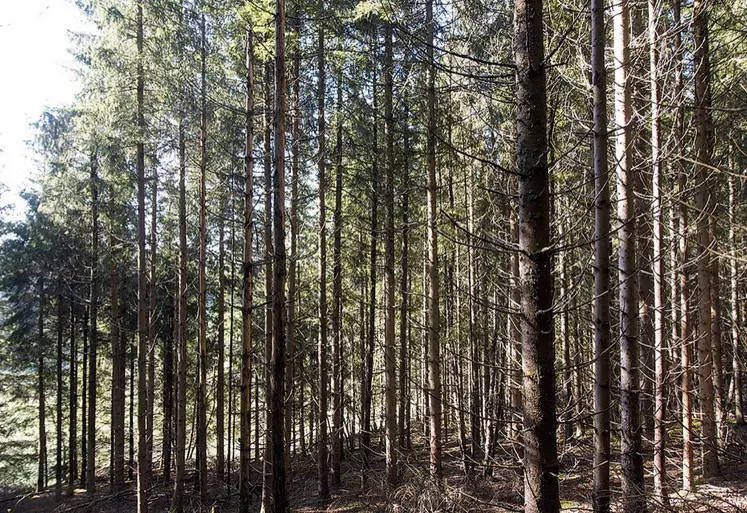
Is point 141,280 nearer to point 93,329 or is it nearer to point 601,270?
point 93,329

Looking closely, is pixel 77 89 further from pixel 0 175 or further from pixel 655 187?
pixel 655 187

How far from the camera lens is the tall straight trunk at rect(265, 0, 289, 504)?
5.97 metres

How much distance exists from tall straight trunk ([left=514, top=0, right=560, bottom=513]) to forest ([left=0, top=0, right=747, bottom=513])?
0.04 feet

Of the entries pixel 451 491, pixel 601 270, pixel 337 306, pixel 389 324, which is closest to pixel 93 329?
pixel 337 306

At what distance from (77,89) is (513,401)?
38.4 ft

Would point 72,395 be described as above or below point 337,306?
below

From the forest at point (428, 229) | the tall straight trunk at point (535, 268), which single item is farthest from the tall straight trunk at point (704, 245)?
the tall straight trunk at point (535, 268)

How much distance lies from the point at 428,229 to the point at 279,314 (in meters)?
3.87

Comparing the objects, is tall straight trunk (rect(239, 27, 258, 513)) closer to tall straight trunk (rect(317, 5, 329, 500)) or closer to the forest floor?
tall straight trunk (rect(317, 5, 329, 500))

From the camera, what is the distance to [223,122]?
12031 millimetres

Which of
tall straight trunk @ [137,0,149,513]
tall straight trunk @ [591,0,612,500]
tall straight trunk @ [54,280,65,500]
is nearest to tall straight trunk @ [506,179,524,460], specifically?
tall straight trunk @ [591,0,612,500]

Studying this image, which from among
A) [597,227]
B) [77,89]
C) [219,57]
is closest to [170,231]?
[77,89]

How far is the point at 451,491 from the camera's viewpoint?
259 inches

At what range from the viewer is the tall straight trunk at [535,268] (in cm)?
231
